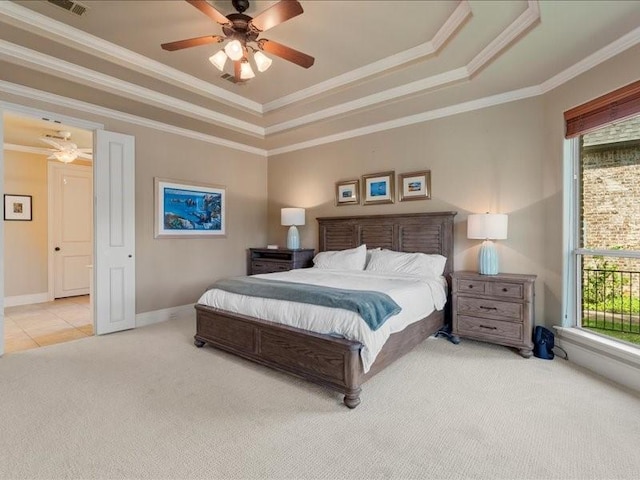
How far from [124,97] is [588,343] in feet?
17.4

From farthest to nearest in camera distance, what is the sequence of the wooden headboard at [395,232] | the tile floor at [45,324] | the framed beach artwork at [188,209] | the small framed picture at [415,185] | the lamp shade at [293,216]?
the lamp shade at [293,216] < the framed beach artwork at [188,209] < the small framed picture at [415,185] < the wooden headboard at [395,232] < the tile floor at [45,324]

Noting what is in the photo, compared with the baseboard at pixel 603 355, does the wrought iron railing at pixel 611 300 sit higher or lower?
higher

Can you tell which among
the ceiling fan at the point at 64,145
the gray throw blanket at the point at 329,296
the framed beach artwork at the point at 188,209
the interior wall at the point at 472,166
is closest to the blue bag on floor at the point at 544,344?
the interior wall at the point at 472,166

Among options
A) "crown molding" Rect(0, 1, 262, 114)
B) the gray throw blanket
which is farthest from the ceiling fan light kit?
the gray throw blanket

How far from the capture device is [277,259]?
5320mm

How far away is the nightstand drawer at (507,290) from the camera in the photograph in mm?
3246

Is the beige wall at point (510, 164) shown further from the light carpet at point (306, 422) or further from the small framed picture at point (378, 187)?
the light carpet at point (306, 422)

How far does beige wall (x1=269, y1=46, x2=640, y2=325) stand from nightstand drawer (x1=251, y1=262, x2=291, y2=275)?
144cm

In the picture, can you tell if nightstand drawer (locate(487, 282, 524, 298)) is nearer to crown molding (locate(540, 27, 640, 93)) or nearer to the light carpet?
the light carpet

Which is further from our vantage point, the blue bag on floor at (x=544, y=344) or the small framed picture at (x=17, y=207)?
the small framed picture at (x=17, y=207)

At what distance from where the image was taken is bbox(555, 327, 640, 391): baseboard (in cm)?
258

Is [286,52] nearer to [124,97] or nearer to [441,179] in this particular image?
[124,97]

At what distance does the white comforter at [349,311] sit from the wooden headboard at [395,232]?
0.56m

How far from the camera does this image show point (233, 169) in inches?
220
